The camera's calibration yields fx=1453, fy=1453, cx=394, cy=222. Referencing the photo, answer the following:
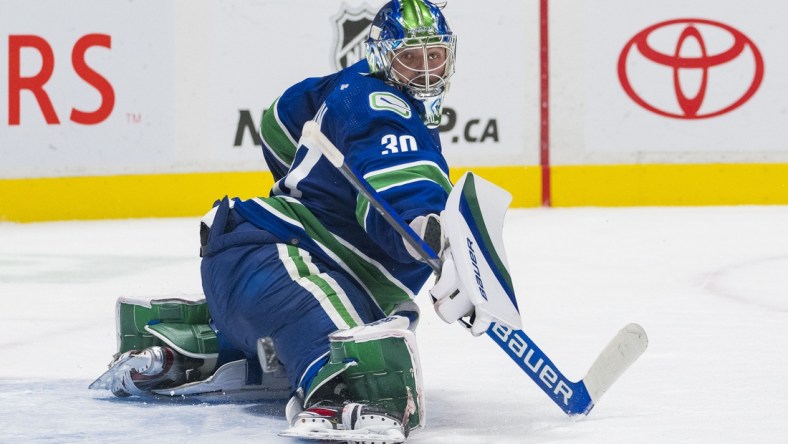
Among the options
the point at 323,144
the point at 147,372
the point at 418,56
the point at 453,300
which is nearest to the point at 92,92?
the point at 147,372

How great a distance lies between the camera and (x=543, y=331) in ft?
10.7

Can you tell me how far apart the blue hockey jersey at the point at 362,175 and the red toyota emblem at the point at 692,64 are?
3556 mm

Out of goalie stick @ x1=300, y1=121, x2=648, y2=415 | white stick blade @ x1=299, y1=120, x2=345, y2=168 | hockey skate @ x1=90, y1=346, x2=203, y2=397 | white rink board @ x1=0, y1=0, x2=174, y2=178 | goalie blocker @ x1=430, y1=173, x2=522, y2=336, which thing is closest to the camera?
goalie blocker @ x1=430, y1=173, x2=522, y2=336

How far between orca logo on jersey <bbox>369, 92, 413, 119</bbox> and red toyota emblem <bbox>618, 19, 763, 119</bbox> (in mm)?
3823

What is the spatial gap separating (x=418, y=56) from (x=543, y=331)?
1.11 m

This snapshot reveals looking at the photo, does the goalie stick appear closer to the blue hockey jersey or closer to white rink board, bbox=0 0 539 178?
the blue hockey jersey

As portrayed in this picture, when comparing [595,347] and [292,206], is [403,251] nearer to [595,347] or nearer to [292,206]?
[292,206]

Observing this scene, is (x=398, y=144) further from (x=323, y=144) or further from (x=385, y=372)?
(x=385, y=372)

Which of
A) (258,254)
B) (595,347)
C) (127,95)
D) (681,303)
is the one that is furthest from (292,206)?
(127,95)

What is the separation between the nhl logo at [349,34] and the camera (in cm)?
575

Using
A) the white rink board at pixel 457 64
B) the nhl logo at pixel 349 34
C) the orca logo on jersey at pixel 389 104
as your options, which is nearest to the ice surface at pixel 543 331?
the white rink board at pixel 457 64

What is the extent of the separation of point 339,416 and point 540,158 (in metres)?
4.06

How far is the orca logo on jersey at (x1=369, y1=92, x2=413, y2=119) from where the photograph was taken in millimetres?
2219

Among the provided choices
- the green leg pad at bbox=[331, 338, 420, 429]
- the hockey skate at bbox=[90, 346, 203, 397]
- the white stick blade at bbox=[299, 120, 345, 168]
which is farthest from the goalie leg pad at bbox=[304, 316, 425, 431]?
the hockey skate at bbox=[90, 346, 203, 397]
